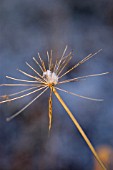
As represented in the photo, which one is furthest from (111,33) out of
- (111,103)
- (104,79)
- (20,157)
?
(20,157)

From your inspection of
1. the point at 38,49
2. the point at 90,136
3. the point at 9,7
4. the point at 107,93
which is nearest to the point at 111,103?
the point at 107,93

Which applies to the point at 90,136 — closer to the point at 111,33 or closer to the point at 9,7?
the point at 111,33

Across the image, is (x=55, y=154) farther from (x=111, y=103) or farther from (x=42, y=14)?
(x=42, y=14)

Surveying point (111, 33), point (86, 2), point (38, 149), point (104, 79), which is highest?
point (86, 2)

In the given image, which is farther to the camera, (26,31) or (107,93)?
(26,31)

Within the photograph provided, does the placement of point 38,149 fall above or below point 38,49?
below

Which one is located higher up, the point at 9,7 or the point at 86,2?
the point at 9,7
